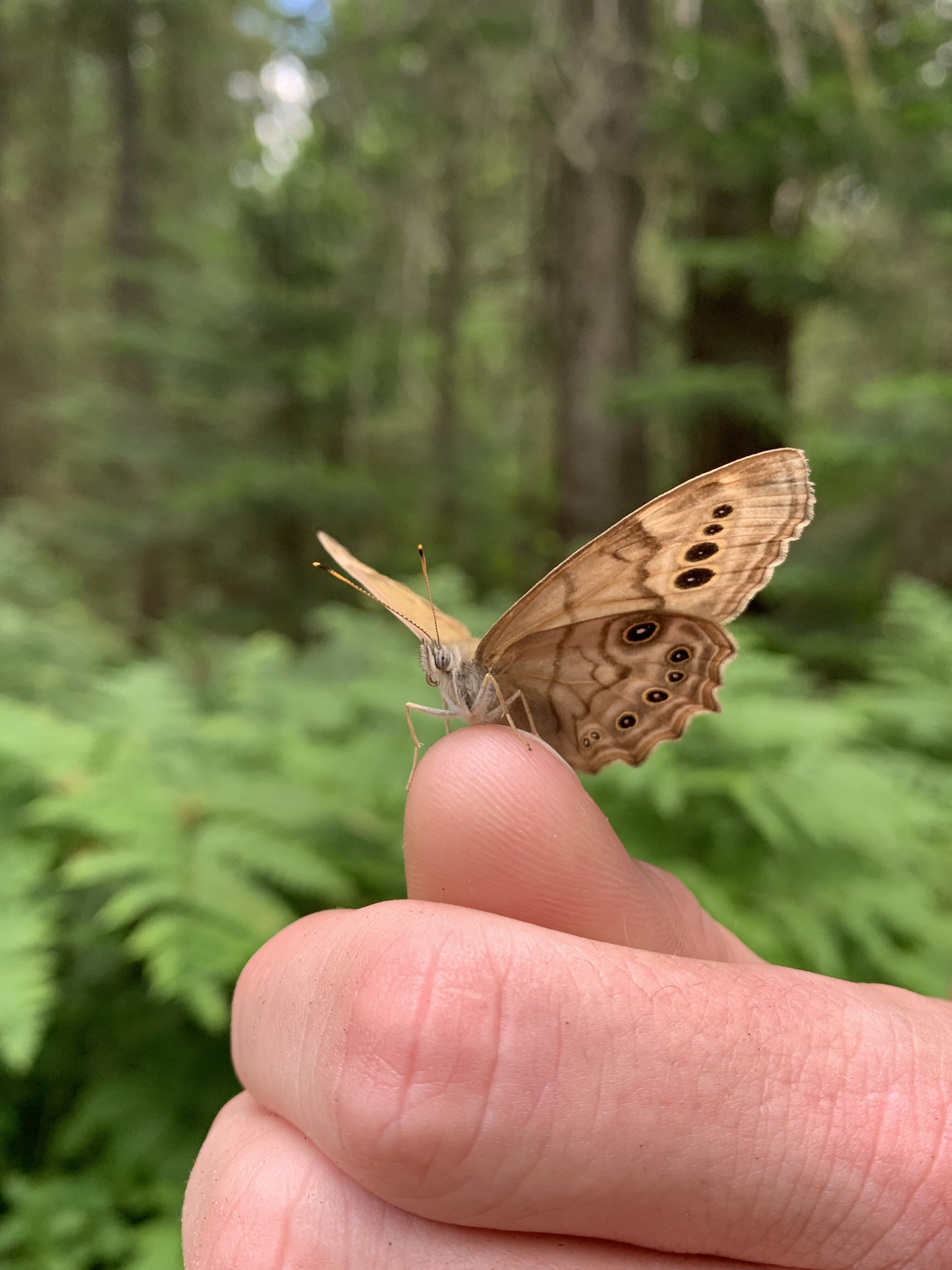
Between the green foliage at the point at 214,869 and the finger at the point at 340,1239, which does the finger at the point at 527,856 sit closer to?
the finger at the point at 340,1239

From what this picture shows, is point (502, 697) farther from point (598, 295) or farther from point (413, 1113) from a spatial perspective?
point (598, 295)

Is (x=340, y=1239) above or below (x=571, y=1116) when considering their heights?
below

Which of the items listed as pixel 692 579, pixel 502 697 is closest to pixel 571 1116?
pixel 502 697

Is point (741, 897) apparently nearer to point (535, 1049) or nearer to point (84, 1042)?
point (535, 1049)

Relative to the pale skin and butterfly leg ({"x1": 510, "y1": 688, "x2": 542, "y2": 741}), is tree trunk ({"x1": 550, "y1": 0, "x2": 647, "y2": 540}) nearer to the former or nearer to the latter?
butterfly leg ({"x1": 510, "y1": 688, "x2": 542, "y2": 741})

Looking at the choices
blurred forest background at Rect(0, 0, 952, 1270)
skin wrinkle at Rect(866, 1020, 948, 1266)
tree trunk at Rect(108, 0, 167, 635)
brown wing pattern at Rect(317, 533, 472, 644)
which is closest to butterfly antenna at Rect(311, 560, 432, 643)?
brown wing pattern at Rect(317, 533, 472, 644)
